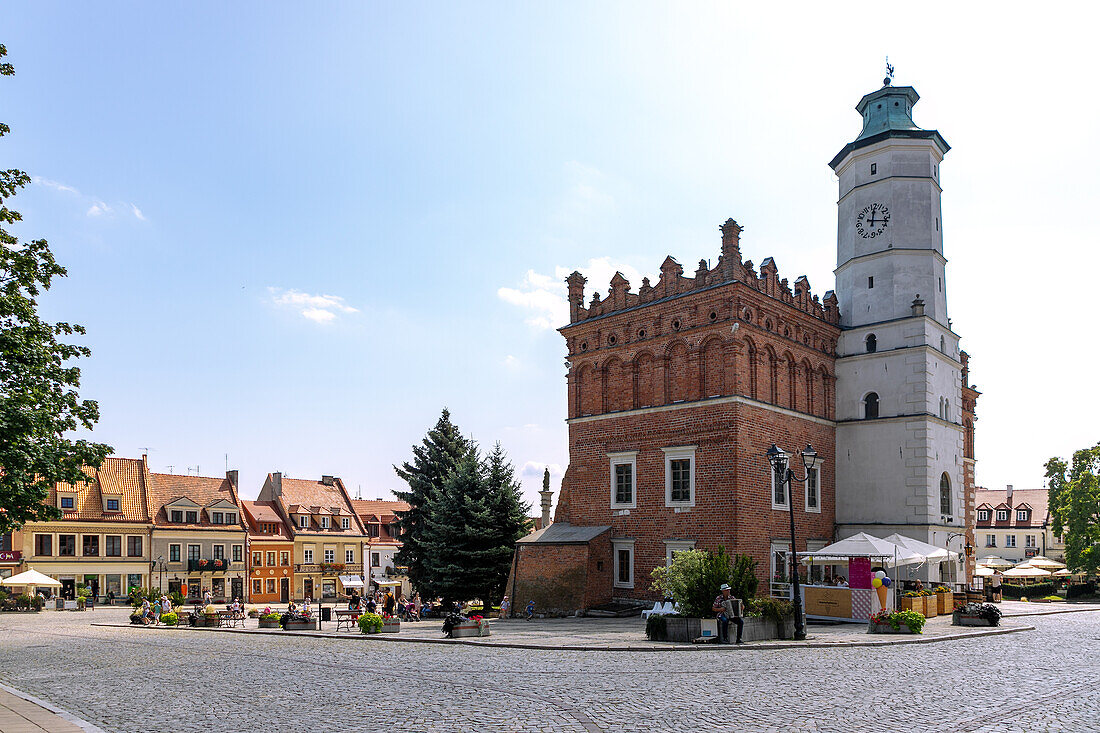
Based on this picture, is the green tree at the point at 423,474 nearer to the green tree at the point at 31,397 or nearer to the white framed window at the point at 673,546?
the white framed window at the point at 673,546

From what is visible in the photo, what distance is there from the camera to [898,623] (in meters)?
24.1

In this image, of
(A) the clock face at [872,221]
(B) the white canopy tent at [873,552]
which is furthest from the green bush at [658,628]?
(A) the clock face at [872,221]

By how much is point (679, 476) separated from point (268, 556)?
42.3 metres

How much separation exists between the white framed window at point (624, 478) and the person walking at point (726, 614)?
12943 mm

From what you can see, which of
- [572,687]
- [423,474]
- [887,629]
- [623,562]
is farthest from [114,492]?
[572,687]

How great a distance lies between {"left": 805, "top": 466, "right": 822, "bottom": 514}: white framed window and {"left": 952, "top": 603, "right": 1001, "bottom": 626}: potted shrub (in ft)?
28.5

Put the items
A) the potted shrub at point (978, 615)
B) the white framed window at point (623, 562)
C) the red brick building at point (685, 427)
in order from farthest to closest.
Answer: the white framed window at point (623, 562), the red brick building at point (685, 427), the potted shrub at point (978, 615)

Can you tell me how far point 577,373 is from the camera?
1495 inches

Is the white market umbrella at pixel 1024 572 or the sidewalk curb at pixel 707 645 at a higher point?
the sidewalk curb at pixel 707 645

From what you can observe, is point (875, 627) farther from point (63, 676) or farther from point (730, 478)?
point (63, 676)

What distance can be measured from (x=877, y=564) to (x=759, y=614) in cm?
1081

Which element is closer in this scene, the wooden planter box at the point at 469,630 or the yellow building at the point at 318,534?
the wooden planter box at the point at 469,630

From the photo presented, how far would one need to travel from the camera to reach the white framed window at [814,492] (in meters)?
35.3

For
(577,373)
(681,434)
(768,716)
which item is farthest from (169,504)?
(768,716)
